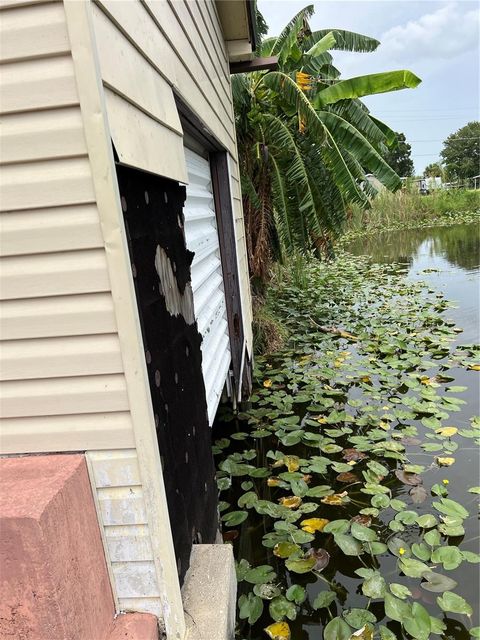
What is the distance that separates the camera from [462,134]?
62156 millimetres

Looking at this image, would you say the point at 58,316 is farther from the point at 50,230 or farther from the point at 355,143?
the point at 355,143

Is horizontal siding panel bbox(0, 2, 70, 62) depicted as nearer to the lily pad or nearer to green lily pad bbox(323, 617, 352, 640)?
green lily pad bbox(323, 617, 352, 640)

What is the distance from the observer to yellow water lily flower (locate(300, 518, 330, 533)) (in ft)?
8.34

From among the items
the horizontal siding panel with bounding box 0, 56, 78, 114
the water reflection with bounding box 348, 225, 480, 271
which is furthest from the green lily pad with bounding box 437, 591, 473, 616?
the water reflection with bounding box 348, 225, 480, 271

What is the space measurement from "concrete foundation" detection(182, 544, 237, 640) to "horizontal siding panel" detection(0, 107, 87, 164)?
5.15ft

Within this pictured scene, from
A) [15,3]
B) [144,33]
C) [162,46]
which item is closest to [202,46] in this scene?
[162,46]

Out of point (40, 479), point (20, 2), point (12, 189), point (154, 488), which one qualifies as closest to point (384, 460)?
point (154, 488)

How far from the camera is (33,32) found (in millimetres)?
1085

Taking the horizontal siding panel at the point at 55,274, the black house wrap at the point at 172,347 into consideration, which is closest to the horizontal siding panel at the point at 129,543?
the black house wrap at the point at 172,347

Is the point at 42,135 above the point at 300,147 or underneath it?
underneath

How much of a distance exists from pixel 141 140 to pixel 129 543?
1285 millimetres

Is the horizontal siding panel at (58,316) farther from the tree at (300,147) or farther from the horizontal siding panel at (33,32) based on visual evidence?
the tree at (300,147)

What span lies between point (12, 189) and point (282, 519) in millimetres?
2356

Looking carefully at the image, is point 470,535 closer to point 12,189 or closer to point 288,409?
point 288,409
